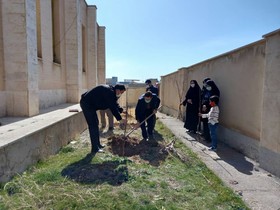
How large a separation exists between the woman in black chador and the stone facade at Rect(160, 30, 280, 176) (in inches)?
25.1

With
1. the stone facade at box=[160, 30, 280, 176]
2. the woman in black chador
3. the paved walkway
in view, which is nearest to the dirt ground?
the paved walkway

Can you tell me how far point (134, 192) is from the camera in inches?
127

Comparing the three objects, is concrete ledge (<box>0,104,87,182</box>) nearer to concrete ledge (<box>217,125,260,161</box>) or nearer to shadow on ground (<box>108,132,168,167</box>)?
shadow on ground (<box>108,132,168,167</box>)

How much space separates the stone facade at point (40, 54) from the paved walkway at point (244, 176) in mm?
4491

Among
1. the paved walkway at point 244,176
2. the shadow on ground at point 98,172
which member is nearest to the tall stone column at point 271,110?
the paved walkway at point 244,176

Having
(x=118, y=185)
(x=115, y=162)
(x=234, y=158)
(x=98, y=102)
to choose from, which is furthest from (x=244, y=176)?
(x=98, y=102)

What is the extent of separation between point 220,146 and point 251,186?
7.89 feet

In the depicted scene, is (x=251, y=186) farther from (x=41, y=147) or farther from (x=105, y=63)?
(x=105, y=63)

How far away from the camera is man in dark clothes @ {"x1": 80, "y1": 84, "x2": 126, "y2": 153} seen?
5.05 meters

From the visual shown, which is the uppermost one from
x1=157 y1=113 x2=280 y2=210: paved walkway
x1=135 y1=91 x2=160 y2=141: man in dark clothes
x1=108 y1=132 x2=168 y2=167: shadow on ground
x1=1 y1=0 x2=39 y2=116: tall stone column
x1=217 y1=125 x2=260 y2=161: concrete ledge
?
x1=1 y1=0 x2=39 y2=116: tall stone column

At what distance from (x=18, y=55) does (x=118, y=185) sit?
4.55 m

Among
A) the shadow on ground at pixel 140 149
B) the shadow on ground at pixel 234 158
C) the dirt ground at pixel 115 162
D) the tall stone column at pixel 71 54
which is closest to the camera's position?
the dirt ground at pixel 115 162

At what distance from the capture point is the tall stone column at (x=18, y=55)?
6.10 metres

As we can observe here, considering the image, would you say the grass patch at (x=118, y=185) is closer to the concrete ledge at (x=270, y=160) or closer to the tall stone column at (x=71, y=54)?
the concrete ledge at (x=270, y=160)
